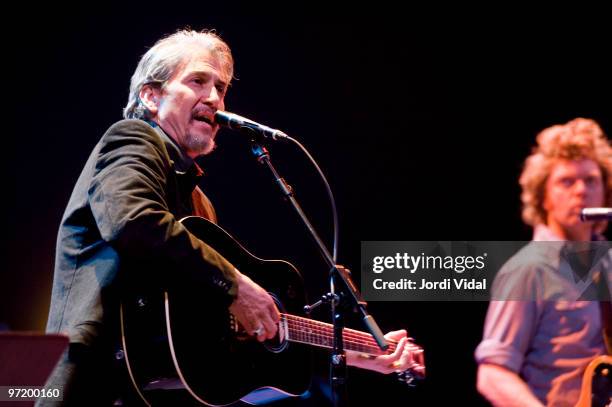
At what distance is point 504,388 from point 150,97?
1.82 metres

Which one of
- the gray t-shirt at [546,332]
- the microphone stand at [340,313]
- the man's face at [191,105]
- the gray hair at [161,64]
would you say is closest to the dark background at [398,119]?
the gray hair at [161,64]

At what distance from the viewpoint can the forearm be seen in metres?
2.44

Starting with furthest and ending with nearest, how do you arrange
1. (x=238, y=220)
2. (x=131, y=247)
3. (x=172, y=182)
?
(x=238, y=220) < (x=172, y=182) < (x=131, y=247)

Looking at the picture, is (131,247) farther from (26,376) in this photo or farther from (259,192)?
(259,192)

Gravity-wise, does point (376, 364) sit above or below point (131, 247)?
below

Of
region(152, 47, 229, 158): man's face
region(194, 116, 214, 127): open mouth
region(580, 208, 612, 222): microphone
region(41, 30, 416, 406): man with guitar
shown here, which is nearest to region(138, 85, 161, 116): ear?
region(152, 47, 229, 158): man's face

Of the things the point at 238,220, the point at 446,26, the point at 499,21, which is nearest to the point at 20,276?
the point at 238,220

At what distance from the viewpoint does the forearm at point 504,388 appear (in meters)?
2.44

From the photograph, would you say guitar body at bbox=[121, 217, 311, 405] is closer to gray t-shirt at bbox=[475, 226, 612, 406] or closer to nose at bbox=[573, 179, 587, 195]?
gray t-shirt at bbox=[475, 226, 612, 406]

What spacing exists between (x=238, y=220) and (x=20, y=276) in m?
1.27

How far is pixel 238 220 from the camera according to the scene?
4.12 meters

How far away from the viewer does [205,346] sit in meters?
2.23

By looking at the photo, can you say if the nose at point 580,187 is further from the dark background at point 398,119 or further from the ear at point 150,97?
the ear at point 150,97

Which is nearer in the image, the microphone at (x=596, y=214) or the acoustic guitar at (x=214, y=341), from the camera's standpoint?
the acoustic guitar at (x=214, y=341)
